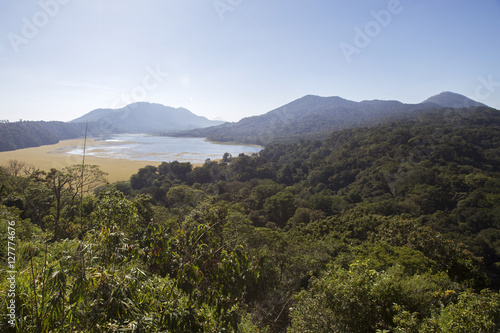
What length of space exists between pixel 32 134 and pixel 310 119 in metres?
122

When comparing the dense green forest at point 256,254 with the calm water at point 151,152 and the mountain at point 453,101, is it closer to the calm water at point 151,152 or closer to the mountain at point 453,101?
the calm water at point 151,152

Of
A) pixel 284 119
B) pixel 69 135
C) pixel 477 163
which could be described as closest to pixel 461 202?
pixel 477 163

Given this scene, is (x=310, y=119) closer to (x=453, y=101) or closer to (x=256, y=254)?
(x=453, y=101)

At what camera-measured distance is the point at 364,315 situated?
191 inches

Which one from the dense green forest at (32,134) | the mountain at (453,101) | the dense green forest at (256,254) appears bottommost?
the dense green forest at (256,254)

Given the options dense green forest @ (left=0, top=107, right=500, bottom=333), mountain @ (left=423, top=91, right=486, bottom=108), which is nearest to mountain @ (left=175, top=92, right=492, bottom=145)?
mountain @ (left=423, top=91, right=486, bottom=108)

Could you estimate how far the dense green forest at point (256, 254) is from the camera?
6.05ft

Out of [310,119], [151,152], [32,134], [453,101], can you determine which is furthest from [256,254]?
[453,101]

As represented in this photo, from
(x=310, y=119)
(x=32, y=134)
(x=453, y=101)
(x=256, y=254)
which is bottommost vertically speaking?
(x=256, y=254)

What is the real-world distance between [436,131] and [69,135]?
88.3 m

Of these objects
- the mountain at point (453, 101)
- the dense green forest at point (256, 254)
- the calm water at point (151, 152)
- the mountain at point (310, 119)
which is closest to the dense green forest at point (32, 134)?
the calm water at point (151, 152)

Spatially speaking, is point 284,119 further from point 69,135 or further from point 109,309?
point 109,309

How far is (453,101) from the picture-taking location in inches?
6486

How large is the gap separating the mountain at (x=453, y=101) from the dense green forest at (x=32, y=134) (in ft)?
643
